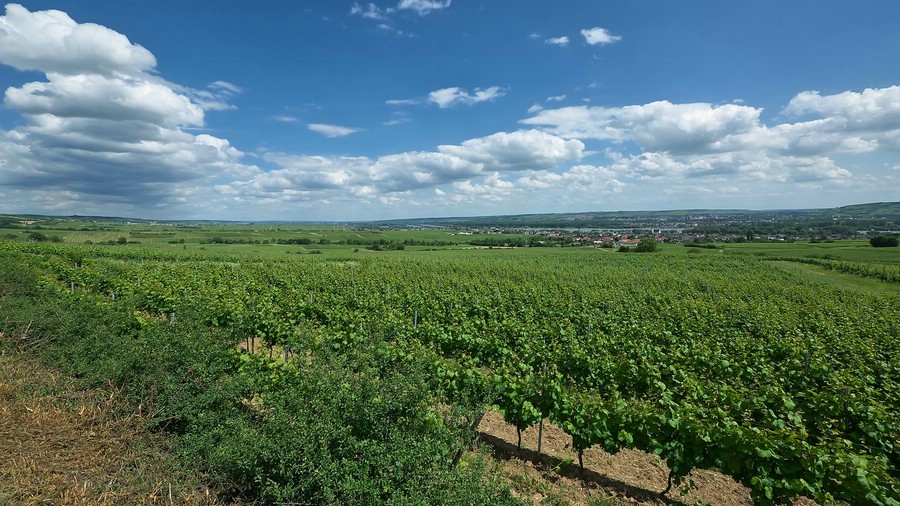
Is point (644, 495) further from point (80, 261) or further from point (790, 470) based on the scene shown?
point (80, 261)

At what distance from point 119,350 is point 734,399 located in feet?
36.0

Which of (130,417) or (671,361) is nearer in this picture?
(130,417)

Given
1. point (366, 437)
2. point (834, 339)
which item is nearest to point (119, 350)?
point (366, 437)

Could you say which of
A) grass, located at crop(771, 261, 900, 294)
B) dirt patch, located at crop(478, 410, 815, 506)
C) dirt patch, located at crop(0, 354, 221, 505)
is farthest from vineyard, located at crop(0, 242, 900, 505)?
grass, located at crop(771, 261, 900, 294)

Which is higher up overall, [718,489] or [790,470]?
[790,470]

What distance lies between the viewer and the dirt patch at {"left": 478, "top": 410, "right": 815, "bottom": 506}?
20.7 ft

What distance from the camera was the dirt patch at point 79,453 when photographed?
4.47 m

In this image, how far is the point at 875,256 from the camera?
52.4 meters

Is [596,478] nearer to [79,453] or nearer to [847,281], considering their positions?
[79,453]

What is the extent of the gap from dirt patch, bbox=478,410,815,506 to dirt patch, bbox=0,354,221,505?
4.70 meters

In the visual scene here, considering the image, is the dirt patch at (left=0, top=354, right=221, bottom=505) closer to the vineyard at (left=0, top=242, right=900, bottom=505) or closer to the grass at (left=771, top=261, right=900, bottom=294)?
the vineyard at (left=0, top=242, right=900, bottom=505)

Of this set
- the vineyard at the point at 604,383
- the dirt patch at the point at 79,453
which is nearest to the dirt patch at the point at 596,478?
the vineyard at the point at 604,383

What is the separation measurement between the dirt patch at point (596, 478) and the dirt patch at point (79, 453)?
470cm

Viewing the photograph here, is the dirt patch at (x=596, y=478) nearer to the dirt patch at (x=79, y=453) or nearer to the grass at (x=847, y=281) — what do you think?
the dirt patch at (x=79, y=453)
